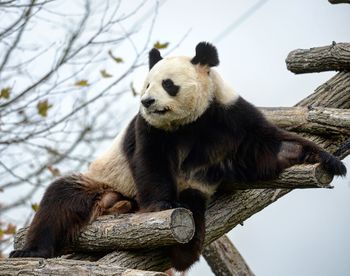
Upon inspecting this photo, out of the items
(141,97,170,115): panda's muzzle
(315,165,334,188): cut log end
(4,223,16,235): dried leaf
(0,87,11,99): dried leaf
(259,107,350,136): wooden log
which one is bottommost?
(315,165,334,188): cut log end

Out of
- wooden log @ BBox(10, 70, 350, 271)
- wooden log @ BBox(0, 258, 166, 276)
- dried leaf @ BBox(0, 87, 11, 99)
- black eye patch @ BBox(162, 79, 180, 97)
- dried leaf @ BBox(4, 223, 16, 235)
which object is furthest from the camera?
dried leaf @ BBox(4, 223, 16, 235)

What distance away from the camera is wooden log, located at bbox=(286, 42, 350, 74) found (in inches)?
276

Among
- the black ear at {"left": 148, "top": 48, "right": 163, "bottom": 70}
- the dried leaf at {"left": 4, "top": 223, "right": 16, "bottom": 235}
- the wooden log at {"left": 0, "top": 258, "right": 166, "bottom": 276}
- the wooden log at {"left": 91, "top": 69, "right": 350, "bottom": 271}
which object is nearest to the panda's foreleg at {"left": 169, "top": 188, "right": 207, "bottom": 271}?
the wooden log at {"left": 91, "top": 69, "right": 350, "bottom": 271}

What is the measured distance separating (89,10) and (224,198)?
3138 millimetres

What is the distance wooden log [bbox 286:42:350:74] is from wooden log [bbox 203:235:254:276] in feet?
6.29

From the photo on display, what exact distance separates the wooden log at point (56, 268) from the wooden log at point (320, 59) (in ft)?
9.71

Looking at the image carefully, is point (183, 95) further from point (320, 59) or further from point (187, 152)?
point (320, 59)

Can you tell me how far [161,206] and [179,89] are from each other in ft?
3.27

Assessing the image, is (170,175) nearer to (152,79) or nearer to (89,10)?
(152,79)

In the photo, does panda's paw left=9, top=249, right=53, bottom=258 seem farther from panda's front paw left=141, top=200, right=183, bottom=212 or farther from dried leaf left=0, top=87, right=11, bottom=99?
dried leaf left=0, top=87, right=11, bottom=99

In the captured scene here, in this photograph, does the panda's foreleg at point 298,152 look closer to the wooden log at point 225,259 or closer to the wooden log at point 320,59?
the wooden log at point 320,59

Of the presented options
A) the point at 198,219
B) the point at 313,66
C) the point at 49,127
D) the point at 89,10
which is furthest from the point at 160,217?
the point at 89,10

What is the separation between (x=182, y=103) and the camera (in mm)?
6234

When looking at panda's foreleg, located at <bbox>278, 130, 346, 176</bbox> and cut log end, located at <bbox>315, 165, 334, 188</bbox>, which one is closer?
cut log end, located at <bbox>315, 165, 334, 188</bbox>
